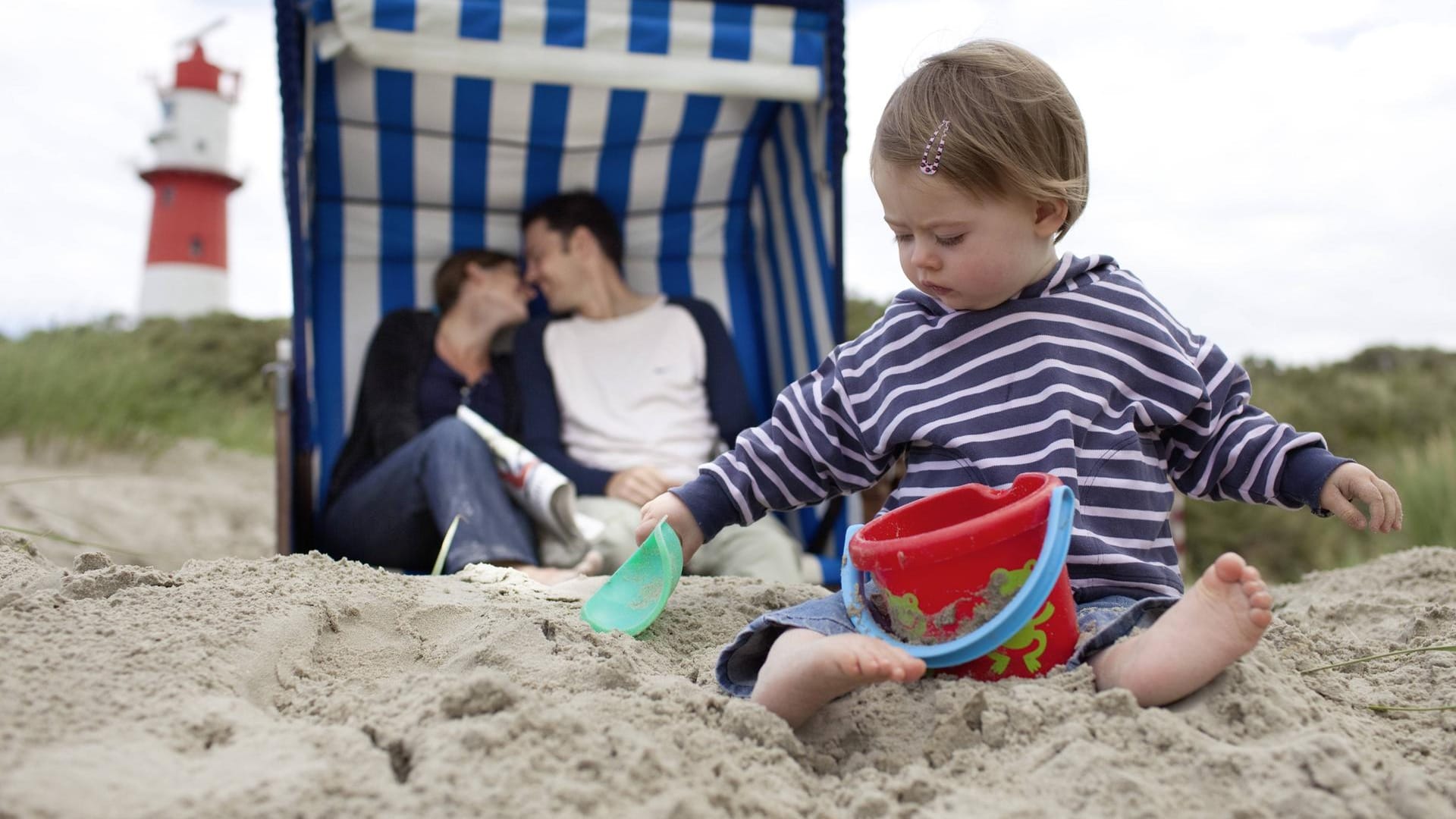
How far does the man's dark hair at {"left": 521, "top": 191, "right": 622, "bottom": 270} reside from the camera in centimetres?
411

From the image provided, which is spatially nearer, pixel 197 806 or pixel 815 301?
pixel 197 806

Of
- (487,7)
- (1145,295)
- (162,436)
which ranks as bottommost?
(162,436)

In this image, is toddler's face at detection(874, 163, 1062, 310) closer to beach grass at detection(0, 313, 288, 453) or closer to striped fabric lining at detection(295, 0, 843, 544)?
striped fabric lining at detection(295, 0, 843, 544)

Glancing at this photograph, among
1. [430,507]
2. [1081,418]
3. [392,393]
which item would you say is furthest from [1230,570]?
Answer: [392,393]

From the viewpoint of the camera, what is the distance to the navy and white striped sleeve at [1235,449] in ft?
5.91

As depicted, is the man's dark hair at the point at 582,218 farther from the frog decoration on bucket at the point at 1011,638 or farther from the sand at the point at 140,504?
the frog decoration on bucket at the point at 1011,638

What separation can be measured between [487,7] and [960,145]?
2.20 m

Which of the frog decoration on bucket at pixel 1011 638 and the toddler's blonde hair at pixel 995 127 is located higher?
the toddler's blonde hair at pixel 995 127

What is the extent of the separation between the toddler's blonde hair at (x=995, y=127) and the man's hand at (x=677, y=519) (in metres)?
0.69

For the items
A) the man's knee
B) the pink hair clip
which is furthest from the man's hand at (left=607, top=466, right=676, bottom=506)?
the pink hair clip

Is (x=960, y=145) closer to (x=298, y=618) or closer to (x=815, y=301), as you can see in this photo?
(x=298, y=618)

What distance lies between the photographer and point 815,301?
4016 millimetres

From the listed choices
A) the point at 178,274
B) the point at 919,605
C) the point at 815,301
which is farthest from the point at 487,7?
the point at 178,274

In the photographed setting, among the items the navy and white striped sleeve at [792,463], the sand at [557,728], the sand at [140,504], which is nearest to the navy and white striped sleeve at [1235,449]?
the sand at [557,728]
